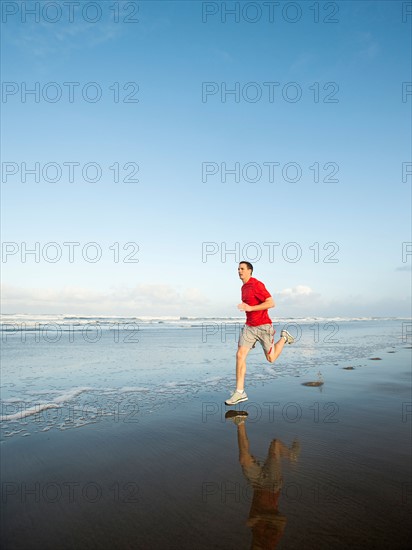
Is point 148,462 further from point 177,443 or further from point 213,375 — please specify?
point 213,375

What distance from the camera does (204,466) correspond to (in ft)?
11.8

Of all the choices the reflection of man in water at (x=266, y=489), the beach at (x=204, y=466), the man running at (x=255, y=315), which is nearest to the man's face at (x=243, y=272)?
the man running at (x=255, y=315)

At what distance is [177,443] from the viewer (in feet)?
14.0

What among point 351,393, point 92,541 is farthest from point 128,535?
point 351,393

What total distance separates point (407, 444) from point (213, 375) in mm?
5138

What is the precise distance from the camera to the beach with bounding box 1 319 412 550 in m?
2.47

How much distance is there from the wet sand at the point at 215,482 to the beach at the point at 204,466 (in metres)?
0.01

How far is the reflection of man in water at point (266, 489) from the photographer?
2415 mm

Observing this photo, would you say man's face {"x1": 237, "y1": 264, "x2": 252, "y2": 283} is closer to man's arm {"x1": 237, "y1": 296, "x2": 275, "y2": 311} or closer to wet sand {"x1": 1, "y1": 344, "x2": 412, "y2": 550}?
man's arm {"x1": 237, "y1": 296, "x2": 275, "y2": 311}

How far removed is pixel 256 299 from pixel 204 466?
342 centimetres

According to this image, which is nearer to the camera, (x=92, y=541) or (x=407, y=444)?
(x=92, y=541)

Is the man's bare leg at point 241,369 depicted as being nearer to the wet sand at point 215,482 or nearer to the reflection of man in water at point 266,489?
the wet sand at point 215,482

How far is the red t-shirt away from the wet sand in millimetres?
1542

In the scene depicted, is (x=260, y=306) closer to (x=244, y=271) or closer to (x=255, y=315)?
(x=255, y=315)
